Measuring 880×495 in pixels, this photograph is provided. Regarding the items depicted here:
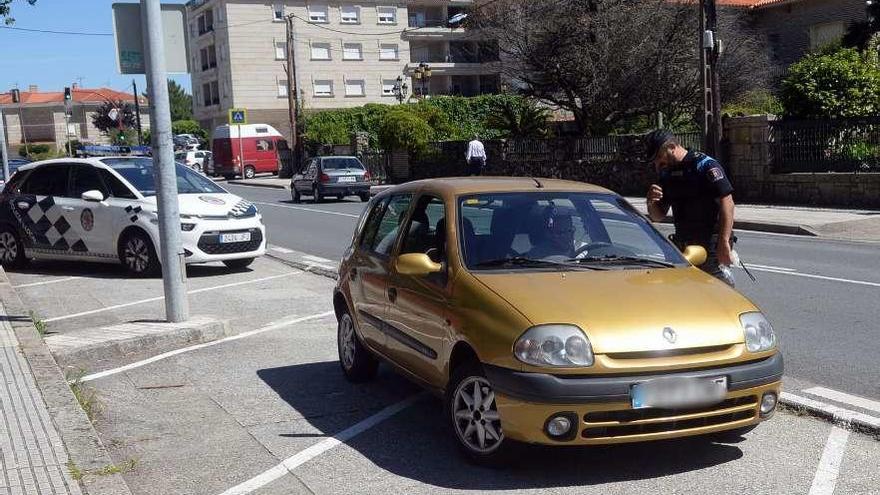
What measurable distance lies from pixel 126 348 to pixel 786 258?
9317 millimetres

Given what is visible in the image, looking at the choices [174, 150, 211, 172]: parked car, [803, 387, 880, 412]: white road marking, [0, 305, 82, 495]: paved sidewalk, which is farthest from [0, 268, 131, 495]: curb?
[174, 150, 211, 172]: parked car

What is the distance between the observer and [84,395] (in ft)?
22.0

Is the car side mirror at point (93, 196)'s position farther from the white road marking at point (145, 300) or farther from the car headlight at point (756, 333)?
the car headlight at point (756, 333)

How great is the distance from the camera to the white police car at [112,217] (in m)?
13.1

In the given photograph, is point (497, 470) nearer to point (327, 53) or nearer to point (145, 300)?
point (145, 300)

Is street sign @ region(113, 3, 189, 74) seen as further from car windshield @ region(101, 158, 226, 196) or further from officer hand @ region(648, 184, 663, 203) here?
car windshield @ region(101, 158, 226, 196)

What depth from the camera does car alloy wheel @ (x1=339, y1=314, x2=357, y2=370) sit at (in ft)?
23.1

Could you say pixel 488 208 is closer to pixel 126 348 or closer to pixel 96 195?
pixel 126 348

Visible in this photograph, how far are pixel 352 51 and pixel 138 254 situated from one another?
60879mm

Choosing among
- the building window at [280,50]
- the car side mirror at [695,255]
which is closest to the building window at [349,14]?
the building window at [280,50]

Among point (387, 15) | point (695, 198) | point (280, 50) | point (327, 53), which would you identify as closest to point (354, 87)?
point (327, 53)

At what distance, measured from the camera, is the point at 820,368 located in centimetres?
705

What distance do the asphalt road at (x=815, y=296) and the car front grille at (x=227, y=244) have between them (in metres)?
2.13

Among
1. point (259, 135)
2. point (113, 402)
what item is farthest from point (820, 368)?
point (259, 135)
